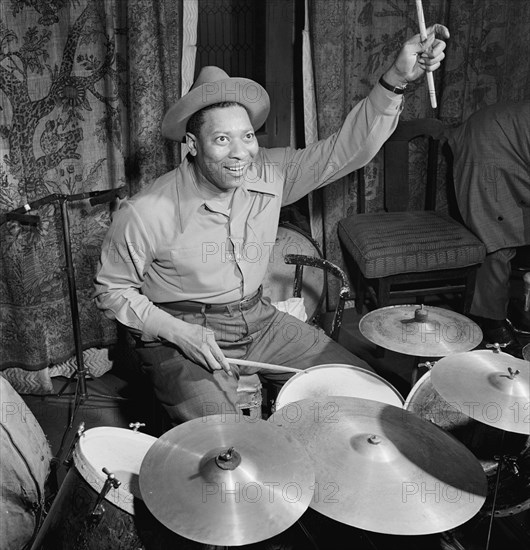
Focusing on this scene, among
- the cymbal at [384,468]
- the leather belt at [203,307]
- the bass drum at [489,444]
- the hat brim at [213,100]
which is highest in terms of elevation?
the hat brim at [213,100]

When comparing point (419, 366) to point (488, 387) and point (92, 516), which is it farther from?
point (92, 516)

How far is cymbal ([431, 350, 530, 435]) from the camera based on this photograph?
5.19ft

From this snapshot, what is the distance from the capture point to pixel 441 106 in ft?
12.1

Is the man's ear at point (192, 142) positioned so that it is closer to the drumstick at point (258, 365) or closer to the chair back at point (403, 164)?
the drumstick at point (258, 365)

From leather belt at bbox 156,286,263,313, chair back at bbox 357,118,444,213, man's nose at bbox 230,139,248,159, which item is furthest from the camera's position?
chair back at bbox 357,118,444,213

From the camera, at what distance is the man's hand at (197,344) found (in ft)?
6.67

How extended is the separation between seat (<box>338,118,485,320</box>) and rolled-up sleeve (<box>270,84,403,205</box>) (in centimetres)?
78

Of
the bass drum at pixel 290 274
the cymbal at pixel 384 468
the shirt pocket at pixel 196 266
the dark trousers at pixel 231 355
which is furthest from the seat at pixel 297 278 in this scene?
the cymbal at pixel 384 468

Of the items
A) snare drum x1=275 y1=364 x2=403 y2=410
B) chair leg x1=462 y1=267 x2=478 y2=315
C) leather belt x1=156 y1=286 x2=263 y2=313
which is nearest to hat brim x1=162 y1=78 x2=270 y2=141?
leather belt x1=156 y1=286 x2=263 y2=313

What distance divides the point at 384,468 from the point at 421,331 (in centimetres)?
81

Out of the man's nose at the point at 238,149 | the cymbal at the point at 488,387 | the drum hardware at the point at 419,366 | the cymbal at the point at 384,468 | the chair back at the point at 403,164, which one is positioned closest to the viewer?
the cymbal at the point at 384,468

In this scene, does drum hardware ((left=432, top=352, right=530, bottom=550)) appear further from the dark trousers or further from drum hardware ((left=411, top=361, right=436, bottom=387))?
the dark trousers

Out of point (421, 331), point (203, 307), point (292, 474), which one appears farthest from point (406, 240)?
point (292, 474)

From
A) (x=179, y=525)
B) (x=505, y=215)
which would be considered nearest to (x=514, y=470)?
(x=179, y=525)
